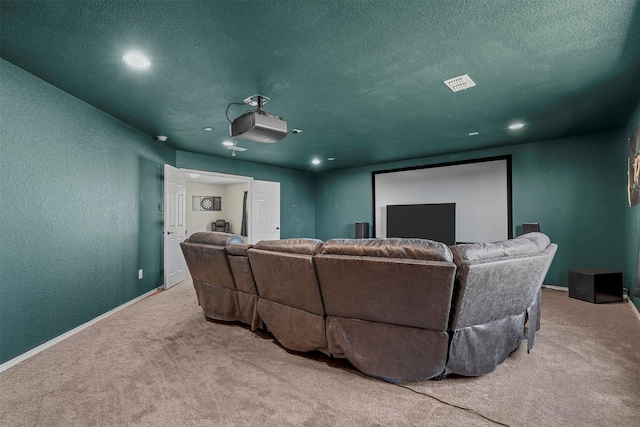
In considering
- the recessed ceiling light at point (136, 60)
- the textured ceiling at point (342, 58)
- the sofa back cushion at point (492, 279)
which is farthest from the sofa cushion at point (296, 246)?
the recessed ceiling light at point (136, 60)

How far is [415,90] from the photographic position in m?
2.99

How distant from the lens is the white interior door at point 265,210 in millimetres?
6609

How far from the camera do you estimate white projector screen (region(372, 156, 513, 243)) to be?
209 inches

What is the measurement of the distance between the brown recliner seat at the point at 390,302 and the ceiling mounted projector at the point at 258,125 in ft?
4.95

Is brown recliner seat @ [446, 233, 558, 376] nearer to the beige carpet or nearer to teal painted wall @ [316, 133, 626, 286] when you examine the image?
the beige carpet

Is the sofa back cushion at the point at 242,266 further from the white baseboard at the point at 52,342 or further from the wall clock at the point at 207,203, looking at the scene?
the wall clock at the point at 207,203

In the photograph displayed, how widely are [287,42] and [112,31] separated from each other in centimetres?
115

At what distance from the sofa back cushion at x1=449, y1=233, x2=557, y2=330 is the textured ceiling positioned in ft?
4.73

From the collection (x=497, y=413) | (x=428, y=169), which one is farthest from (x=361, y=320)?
(x=428, y=169)

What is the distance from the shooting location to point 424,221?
6098 mm

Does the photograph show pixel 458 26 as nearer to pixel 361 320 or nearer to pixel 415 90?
pixel 415 90

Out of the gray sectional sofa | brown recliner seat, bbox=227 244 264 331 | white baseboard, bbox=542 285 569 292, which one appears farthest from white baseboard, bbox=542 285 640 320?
brown recliner seat, bbox=227 244 264 331

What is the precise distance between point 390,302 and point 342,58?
6.09ft

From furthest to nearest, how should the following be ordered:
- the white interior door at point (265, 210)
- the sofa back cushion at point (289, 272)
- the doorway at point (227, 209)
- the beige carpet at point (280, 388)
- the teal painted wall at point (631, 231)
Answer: the white interior door at point (265, 210) < the doorway at point (227, 209) < the teal painted wall at point (631, 231) < the sofa back cushion at point (289, 272) < the beige carpet at point (280, 388)
